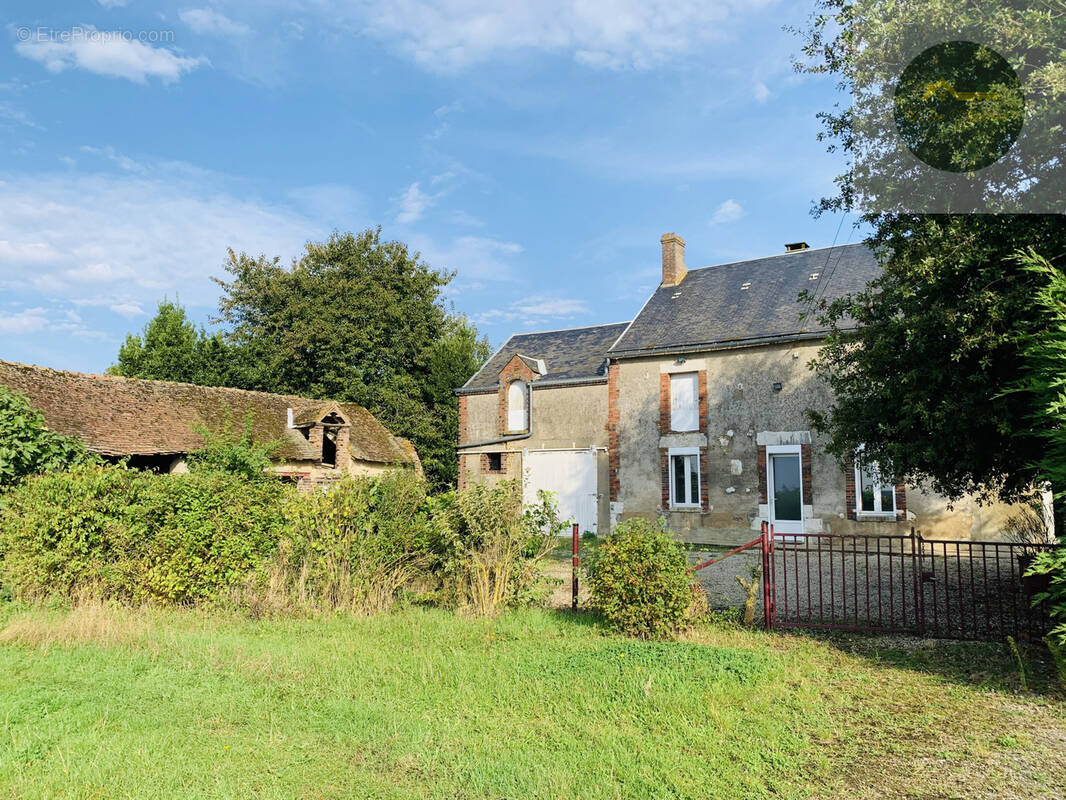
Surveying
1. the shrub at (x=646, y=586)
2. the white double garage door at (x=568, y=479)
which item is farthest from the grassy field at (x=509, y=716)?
the white double garage door at (x=568, y=479)

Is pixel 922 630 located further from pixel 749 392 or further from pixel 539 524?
pixel 749 392

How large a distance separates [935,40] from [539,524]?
7.21 meters

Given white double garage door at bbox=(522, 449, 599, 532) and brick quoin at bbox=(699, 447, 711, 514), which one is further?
white double garage door at bbox=(522, 449, 599, 532)

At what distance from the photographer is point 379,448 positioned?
87.2ft

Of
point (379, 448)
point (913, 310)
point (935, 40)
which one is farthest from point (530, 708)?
point (379, 448)

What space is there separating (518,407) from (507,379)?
1007 millimetres

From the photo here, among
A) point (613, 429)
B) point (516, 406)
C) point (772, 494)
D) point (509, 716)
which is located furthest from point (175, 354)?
point (509, 716)

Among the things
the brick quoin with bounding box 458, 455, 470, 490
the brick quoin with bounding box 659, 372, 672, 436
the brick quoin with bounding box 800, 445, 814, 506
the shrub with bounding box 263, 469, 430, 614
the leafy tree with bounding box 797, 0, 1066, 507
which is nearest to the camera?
the leafy tree with bounding box 797, 0, 1066, 507

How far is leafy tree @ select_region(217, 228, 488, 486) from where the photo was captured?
31.3 m

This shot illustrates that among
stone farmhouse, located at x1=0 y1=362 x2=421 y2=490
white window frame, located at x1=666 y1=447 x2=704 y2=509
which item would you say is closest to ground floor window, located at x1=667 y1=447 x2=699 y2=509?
white window frame, located at x1=666 y1=447 x2=704 y2=509

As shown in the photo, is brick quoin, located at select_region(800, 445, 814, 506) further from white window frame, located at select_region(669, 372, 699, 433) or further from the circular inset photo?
the circular inset photo

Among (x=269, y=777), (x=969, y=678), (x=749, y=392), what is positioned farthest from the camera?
(x=749, y=392)

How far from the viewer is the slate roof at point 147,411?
17188mm

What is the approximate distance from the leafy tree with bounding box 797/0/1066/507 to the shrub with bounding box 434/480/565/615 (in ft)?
14.4
